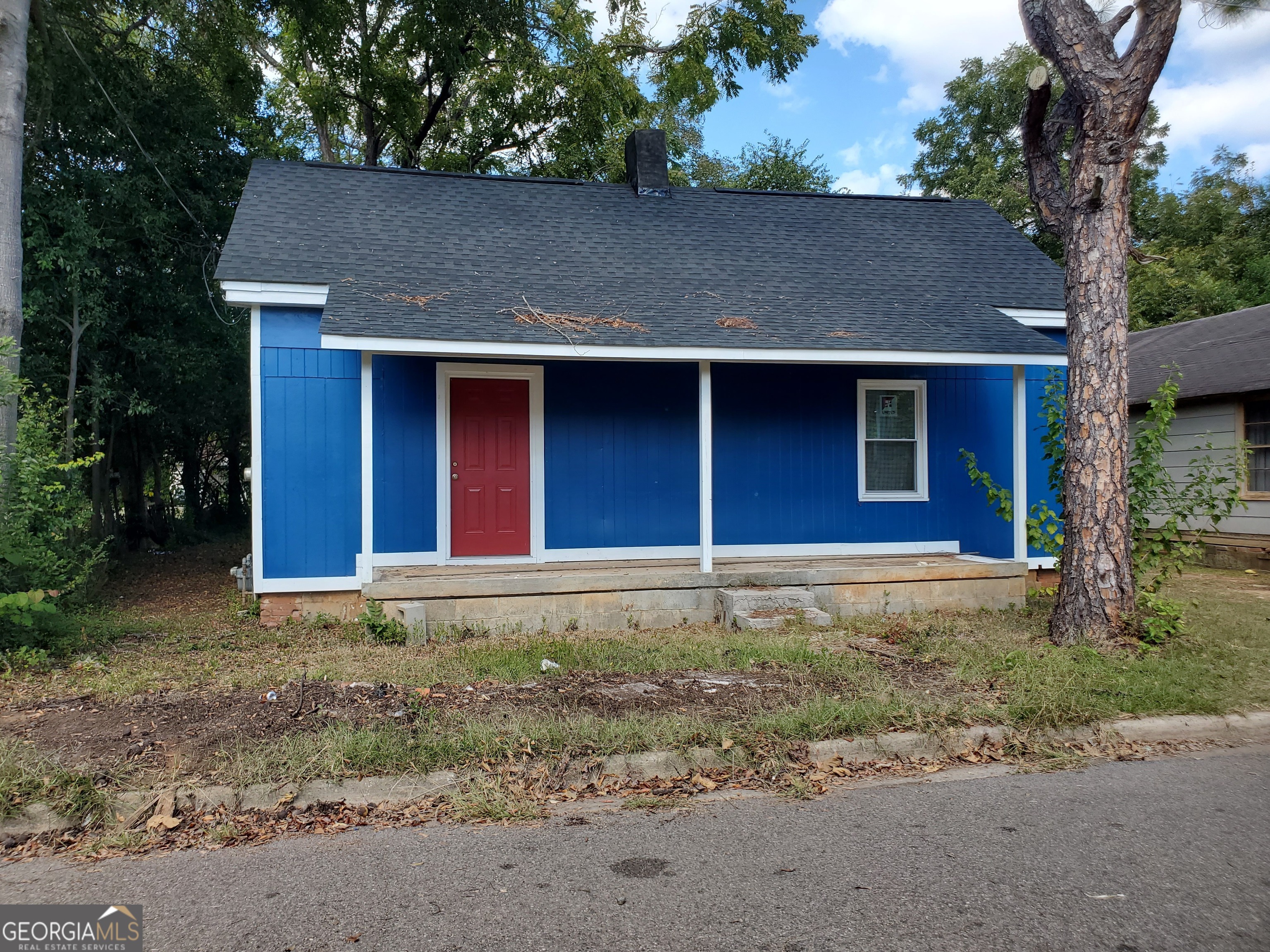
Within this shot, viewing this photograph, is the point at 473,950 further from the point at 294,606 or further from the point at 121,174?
the point at 121,174

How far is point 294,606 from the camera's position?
894 cm

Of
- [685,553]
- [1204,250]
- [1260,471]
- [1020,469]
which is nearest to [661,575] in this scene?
[685,553]

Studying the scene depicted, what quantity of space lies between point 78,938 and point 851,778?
3564 millimetres

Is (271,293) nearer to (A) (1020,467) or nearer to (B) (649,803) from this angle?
(B) (649,803)

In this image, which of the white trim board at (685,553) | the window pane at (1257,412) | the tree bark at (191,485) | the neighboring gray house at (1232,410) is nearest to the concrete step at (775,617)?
the white trim board at (685,553)

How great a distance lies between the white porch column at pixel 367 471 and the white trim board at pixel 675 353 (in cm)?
30

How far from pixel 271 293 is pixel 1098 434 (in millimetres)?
7823

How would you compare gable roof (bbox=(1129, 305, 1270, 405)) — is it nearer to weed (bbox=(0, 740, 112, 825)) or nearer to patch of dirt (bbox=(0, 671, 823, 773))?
patch of dirt (bbox=(0, 671, 823, 773))

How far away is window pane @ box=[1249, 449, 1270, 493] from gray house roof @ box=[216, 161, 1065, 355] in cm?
490

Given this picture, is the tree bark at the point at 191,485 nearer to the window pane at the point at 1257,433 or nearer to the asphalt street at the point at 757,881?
the asphalt street at the point at 757,881

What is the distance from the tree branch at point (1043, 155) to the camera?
7605 millimetres

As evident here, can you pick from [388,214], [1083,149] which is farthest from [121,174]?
[1083,149]

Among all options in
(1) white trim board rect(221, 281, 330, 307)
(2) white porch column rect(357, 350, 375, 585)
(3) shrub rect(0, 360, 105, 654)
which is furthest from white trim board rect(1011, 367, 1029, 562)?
(3) shrub rect(0, 360, 105, 654)

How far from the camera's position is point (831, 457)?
10664 millimetres
